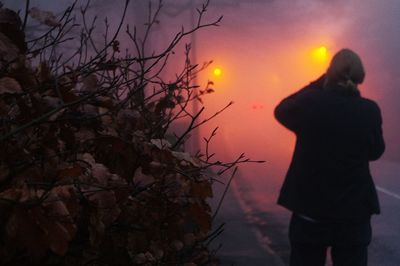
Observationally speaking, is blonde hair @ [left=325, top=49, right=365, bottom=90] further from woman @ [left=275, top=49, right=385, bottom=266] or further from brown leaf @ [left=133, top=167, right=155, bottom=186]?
brown leaf @ [left=133, top=167, right=155, bottom=186]

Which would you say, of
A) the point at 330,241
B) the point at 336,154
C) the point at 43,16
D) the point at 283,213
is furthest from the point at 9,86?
the point at 283,213

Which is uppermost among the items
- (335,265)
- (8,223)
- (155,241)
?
(8,223)

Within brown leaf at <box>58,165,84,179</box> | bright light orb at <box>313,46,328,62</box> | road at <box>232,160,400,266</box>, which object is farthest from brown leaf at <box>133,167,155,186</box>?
bright light orb at <box>313,46,328,62</box>

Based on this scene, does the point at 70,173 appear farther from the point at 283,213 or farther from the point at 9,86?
the point at 283,213

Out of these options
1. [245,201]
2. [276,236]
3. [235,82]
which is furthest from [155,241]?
[235,82]

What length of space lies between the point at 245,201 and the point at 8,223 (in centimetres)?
876

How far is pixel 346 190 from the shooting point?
3211 mm

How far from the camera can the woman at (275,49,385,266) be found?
320cm

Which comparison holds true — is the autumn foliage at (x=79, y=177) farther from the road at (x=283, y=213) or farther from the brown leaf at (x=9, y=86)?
the road at (x=283, y=213)

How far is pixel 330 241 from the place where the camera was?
10.7 ft

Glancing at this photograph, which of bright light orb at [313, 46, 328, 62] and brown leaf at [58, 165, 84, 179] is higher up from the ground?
bright light orb at [313, 46, 328, 62]

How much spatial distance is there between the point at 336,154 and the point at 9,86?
216 cm

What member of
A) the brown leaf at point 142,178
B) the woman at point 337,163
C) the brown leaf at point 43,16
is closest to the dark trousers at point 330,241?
the woman at point 337,163

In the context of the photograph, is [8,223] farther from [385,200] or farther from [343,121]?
[385,200]
